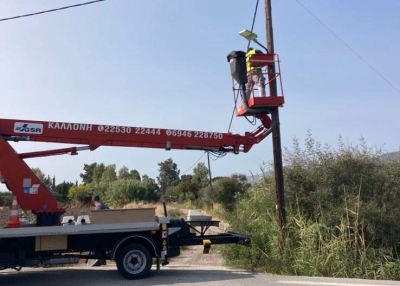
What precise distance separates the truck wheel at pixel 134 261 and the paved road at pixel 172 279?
0.57 feet

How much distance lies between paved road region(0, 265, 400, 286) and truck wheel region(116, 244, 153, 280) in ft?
0.57

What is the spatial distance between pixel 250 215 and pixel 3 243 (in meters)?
6.98

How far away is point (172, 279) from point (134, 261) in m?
0.94

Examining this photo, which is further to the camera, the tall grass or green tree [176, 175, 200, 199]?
green tree [176, 175, 200, 199]

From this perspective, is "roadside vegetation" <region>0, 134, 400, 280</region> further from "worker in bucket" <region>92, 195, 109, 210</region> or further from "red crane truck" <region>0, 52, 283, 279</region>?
"worker in bucket" <region>92, 195, 109, 210</region>

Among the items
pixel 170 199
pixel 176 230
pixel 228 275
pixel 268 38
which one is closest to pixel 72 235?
pixel 176 230

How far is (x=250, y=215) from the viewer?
46.7 feet

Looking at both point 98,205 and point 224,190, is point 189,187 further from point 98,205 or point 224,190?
point 98,205

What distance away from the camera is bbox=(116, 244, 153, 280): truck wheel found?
1041cm

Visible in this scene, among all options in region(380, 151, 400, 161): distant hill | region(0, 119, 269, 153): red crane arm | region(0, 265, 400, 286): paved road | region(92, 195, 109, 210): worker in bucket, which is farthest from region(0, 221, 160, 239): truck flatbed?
region(380, 151, 400, 161): distant hill

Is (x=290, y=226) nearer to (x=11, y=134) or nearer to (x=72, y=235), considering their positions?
(x=72, y=235)

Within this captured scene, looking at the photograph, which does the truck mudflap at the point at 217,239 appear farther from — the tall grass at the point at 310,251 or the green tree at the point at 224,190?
the green tree at the point at 224,190

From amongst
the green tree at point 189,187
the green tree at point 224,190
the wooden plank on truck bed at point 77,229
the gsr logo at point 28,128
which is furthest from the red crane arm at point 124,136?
the green tree at point 189,187

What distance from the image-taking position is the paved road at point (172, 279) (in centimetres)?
990
